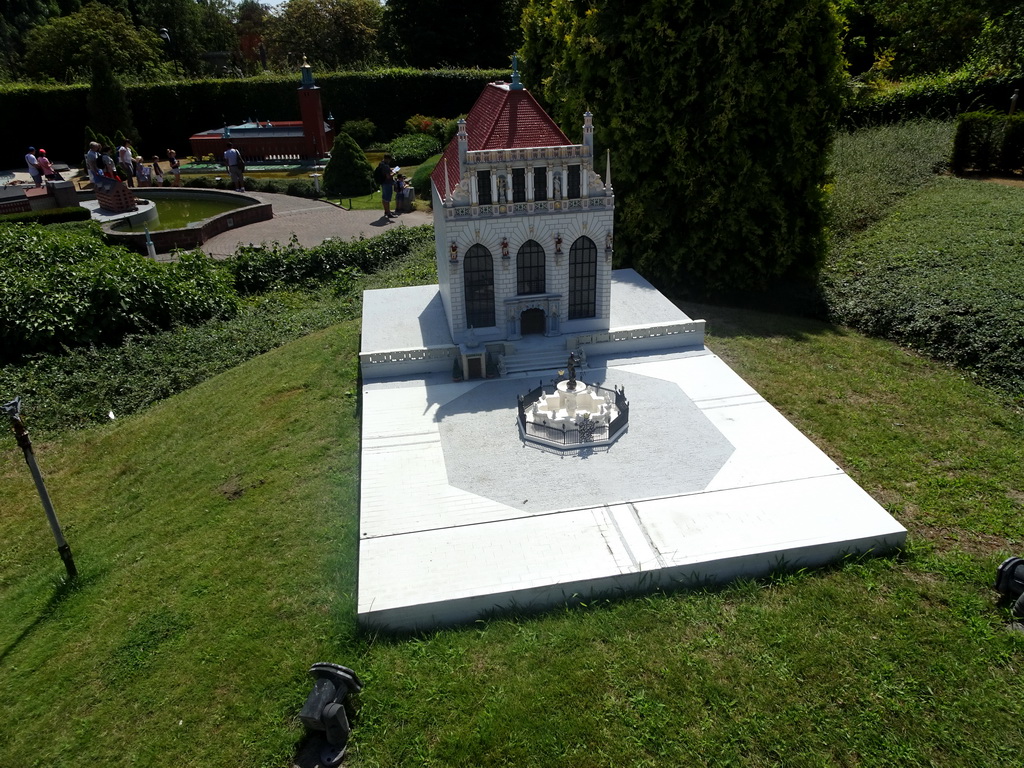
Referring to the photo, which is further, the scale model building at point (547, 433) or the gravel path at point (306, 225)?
the gravel path at point (306, 225)

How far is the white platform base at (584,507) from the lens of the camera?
47.3ft

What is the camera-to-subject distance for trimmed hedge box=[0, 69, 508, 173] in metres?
58.5

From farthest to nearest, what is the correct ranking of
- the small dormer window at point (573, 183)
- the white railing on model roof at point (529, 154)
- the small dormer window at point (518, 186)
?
the small dormer window at point (573, 183) → the small dormer window at point (518, 186) → the white railing on model roof at point (529, 154)

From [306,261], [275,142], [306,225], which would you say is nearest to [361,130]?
[275,142]

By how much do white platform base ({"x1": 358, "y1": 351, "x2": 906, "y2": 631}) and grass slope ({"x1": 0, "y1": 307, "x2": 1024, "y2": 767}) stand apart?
578 millimetres

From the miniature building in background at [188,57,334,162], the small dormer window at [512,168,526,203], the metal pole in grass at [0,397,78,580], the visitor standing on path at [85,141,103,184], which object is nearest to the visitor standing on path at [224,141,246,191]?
the visitor standing on path at [85,141,103,184]

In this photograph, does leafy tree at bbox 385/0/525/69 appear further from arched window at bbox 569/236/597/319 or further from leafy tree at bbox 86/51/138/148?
arched window at bbox 569/236/597/319

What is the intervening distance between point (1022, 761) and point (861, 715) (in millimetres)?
2331

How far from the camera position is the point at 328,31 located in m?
85.1

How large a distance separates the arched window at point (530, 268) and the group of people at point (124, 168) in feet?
105

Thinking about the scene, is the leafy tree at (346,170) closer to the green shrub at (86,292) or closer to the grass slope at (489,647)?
the green shrub at (86,292)

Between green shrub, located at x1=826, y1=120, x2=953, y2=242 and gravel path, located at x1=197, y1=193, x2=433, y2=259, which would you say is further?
gravel path, located at x1=197, y1=193, x2=433, y2=259

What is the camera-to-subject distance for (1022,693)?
12031 millimetres

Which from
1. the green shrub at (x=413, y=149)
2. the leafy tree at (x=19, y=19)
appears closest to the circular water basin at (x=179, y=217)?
the green shrub at (x=413, y=149)
